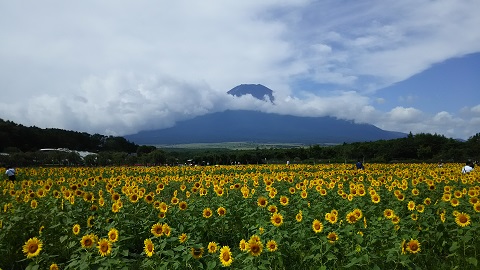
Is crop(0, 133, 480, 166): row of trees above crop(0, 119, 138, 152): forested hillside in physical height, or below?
below

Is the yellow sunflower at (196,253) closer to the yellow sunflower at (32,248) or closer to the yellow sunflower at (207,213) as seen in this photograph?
the yellow sunflower at (32,248)

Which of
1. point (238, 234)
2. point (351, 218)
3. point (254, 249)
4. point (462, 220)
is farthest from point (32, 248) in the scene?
point (462, 220)

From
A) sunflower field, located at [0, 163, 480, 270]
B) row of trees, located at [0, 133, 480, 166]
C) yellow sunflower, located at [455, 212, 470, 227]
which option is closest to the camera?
sunflower field, located at [0, 163, 480, 270]

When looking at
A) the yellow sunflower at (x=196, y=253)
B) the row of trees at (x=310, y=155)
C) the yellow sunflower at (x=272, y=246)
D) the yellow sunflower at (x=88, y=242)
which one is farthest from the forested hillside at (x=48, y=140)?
the yellow sunflower at (x=272, y=246)

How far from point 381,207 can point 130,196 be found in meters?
4.87

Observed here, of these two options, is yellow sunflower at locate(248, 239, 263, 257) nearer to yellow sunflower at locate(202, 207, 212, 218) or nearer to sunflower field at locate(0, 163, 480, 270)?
sunflower field at locate(0, 163, 480, 270)

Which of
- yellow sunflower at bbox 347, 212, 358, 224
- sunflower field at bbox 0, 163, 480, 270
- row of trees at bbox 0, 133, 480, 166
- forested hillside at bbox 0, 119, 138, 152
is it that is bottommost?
sunflower field at bbox 0, 163, 480, 270

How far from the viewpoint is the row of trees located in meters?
35.9

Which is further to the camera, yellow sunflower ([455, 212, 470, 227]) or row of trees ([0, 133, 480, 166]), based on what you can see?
row of trees ([0, 133, 480, 166])

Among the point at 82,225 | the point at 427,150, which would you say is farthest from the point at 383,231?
the point at 427,150

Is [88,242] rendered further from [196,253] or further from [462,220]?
[462,220]

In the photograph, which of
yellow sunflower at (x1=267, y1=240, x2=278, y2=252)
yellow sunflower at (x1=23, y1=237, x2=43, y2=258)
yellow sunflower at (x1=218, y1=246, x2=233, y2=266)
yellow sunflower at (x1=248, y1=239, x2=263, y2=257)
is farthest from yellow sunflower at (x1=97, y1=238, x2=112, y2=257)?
yellow sunflower at (x1=267, y1=240, x2=278, y2=252)

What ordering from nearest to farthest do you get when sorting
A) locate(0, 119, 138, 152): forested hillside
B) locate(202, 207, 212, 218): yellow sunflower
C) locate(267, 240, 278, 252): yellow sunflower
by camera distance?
1. locate(267, 240, 278, 252): yellow sunflower
2. locate(202, 207, 212, 218): yellow sunflower
3. locate(0, 119, 138, 152): forested hillside

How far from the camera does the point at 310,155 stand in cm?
5572
